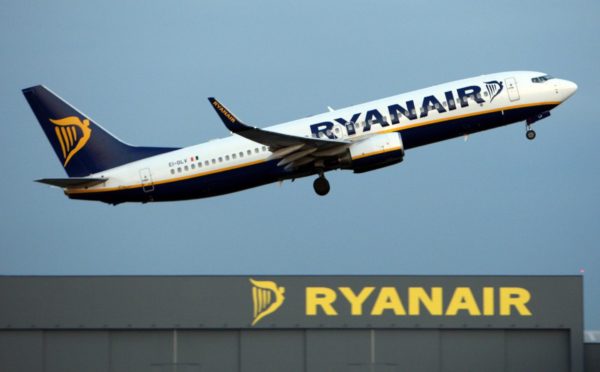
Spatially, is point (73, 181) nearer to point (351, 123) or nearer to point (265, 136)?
point (265, 136)

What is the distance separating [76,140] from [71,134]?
0.58m

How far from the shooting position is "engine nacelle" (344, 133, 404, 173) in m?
54.3

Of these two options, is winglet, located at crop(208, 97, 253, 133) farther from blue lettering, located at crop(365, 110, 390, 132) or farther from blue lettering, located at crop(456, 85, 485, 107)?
blue lettering, located at crop(456, 85, 485, 107)

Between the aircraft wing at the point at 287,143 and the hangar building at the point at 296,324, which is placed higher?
the aircraft wing at the point at 287,143

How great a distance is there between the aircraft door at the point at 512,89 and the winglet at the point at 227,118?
14.9m

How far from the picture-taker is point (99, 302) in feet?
138

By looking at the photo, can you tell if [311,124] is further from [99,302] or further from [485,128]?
[99,302]

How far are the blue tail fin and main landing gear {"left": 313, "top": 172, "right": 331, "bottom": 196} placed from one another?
8757 millimetres

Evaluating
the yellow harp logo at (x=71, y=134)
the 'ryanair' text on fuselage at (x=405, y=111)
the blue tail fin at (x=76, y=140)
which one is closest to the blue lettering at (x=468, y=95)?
the 'ryanair' text on fuselage at (x=405, y=111)

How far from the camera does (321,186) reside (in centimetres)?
5931

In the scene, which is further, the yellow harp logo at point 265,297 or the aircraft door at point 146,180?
the aircraft door at point 146,180

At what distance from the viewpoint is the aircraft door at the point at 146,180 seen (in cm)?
5743

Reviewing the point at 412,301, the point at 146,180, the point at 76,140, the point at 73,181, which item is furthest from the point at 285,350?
the point at 76,140

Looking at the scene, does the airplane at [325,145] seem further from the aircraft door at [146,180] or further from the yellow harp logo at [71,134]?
the yellow harp logo at [71,134]
